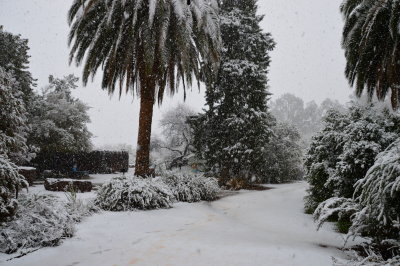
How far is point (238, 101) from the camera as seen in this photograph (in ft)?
65.6

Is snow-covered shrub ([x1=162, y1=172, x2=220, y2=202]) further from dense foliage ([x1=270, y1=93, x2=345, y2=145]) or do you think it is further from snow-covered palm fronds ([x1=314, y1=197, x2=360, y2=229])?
dense foliage ([x1=270, y1=93, x2=345, y2=145])

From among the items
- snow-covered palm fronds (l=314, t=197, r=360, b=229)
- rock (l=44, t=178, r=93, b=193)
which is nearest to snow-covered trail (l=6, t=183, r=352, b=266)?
snow-covered palm fronds (l=314, t=197, r=360, b=229)

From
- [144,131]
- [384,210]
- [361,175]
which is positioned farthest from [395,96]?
[144,131]

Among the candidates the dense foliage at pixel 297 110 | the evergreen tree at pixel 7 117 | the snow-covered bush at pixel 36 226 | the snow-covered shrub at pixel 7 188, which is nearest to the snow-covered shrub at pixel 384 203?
the snow-covered bush at pixel 36 226

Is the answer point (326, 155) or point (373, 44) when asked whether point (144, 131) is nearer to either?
point (326, 155)

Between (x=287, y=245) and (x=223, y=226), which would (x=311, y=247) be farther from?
(x=223, y=226)

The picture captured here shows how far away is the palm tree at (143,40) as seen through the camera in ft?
33.1

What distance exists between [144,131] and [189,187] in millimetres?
2686

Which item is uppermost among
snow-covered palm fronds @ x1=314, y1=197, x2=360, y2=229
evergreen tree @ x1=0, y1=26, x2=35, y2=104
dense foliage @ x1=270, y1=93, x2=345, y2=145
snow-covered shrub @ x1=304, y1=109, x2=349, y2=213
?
dense foliage @ x1=270, y1=93, x2=345, y2=145

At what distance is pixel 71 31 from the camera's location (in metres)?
11.6

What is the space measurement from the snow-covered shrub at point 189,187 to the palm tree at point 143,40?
112 cm

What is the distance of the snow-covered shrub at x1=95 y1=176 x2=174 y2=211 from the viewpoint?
331 inches

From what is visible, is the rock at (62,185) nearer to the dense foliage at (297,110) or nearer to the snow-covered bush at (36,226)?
the snow-covered bush at (36,226)

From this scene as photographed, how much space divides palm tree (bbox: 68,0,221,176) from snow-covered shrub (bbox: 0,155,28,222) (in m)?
5.77
